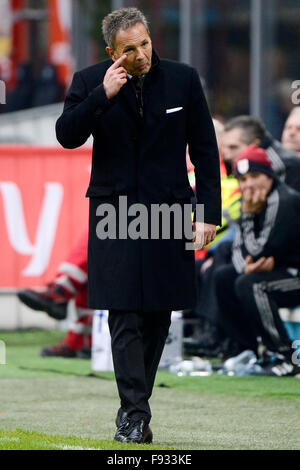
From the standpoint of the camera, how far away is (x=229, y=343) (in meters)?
10.5

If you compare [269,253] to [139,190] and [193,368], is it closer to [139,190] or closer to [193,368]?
[193,368]

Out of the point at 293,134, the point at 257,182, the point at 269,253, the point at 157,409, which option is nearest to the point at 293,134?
the point at 293,134

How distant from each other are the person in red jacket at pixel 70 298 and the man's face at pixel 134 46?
4.48m

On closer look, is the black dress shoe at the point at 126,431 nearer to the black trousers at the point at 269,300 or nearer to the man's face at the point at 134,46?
the man's face at the point at 134,46

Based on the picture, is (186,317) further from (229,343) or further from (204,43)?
(204,43)

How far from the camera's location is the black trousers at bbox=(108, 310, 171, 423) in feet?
21.4

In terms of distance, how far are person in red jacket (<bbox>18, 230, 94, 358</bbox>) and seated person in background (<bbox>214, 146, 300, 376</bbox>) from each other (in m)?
1.63

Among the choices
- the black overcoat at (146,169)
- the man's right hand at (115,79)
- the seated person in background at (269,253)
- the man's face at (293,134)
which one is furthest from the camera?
the man's face at (293,134)

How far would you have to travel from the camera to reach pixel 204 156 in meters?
6.71

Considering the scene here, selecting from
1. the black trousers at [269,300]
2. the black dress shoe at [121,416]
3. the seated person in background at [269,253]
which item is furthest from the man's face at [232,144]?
the black dress shoe at [121,416]

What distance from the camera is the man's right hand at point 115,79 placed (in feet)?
20.9

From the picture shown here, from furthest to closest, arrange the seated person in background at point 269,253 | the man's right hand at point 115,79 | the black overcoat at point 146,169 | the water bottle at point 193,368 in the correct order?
the water bottle at point 193,368
the seated person in background at point 269,253
the black overcoat at point 146,169
the man's right hand at point 115,79

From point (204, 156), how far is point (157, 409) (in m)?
1.88

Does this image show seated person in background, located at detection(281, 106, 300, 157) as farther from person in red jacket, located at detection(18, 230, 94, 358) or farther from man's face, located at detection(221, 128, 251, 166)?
person in red jacket, located at detection(18, 230, 94, 358)
